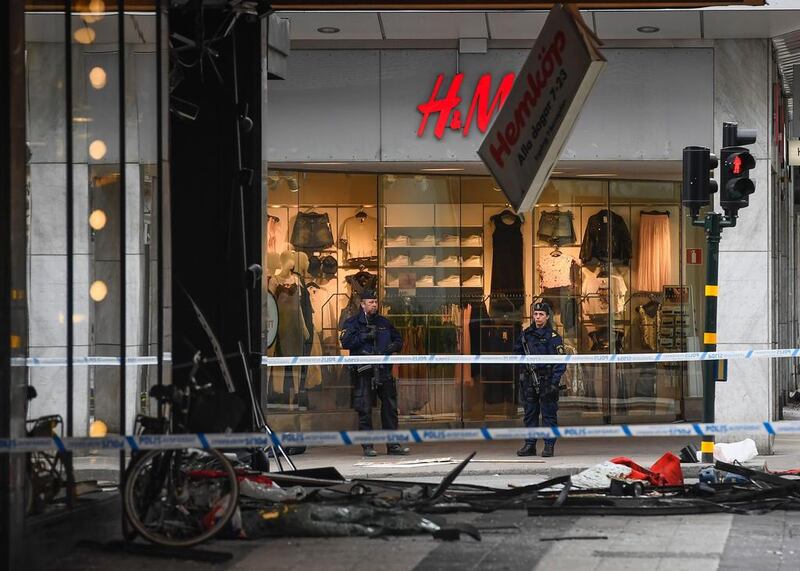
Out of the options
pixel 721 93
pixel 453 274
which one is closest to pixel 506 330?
pixel 453 274

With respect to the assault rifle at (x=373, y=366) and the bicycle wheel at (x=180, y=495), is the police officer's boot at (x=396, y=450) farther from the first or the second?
the bicycle wheel at (x=180, y=495)

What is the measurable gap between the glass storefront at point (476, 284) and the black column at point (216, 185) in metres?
6.10

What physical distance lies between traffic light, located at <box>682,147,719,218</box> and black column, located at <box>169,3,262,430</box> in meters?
4.41

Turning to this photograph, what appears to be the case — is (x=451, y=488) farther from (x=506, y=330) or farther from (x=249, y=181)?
(x=506, y=330)

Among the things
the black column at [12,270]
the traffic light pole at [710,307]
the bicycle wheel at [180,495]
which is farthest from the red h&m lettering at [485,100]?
the black column at [12,270]

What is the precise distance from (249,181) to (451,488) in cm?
281

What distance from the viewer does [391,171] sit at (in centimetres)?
1822

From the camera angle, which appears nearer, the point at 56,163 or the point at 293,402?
the point at 56,163

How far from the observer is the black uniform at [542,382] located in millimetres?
15820

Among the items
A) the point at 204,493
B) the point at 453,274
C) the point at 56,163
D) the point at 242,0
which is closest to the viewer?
the point at 56,163

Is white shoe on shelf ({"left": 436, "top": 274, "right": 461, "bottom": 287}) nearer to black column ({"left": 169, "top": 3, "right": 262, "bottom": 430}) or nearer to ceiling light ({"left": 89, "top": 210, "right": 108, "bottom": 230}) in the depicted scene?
black column ({"left": 169, "top": 3, "right": 262, "bottom": 430})

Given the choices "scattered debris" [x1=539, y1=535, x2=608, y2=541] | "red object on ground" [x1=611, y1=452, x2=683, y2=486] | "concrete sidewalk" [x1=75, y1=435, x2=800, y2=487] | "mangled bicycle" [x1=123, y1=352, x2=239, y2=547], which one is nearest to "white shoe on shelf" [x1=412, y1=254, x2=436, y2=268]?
"concrete sidewalk" [x1=75, y1=435, x2=800, y2=487]

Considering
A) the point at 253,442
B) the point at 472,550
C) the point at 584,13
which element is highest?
the point at 584,13

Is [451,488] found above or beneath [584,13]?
beneath
